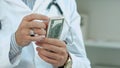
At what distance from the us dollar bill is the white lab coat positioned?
15 centimetres

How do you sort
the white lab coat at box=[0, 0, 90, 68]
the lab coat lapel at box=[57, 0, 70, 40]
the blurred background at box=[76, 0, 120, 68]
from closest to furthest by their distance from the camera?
1. the white lab coat at box=[0, 0, 90, 68]
2. the lab coat lapel at box=[57, 0, 70, 40]
3. the blurred background at box=[76, 0, 120, 68]

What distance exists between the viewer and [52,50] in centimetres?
92

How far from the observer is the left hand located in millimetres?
906

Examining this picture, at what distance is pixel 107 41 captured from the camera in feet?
6.41

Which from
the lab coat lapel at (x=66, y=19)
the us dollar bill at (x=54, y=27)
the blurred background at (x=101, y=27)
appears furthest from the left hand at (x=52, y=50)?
the blurred background at (x=101, y=27)

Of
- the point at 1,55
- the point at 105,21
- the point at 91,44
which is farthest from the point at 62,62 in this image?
the point at 105,21

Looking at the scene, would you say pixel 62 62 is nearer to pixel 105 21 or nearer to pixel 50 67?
pixel 50 67

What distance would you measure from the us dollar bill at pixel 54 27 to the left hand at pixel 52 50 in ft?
0.07

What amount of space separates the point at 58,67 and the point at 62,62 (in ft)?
0.18

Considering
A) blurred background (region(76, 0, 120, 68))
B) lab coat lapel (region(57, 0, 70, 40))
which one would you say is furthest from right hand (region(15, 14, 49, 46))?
blurred background (region(76, 0, 120, 68))

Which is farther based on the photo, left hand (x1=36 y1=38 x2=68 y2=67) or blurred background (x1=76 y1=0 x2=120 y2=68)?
blurred background (x1=76 y1=0 x2=120 y2=68)

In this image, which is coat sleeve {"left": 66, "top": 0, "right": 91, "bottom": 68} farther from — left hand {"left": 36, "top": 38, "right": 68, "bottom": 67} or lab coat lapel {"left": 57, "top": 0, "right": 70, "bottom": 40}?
left hand {"left": 36, "top": 38, "right": 68, "bottom": 67}

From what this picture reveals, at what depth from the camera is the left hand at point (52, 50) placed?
91 cm

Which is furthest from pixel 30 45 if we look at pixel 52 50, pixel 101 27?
pixel 101 27
